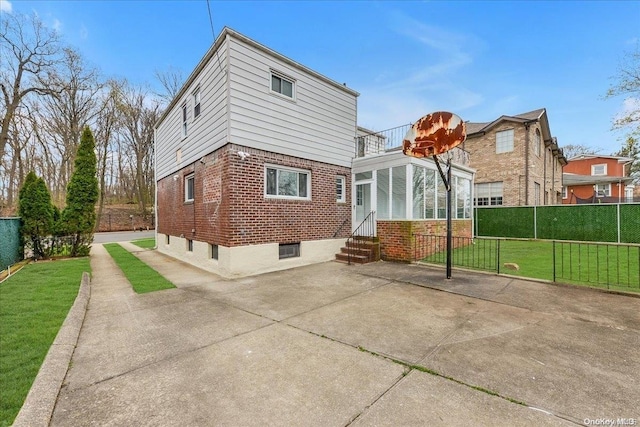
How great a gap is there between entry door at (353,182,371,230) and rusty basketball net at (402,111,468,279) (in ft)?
11.4

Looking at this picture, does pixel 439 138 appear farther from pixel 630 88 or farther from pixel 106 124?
pixel 106 124

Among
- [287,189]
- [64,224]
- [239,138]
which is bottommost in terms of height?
[64,224]

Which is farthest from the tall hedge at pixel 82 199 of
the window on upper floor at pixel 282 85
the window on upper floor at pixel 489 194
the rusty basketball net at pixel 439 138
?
the window on upper floor at pixel 489 194

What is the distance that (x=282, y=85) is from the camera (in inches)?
340

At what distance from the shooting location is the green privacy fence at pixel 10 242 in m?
8.32

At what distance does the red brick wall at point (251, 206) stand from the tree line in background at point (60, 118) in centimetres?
1215

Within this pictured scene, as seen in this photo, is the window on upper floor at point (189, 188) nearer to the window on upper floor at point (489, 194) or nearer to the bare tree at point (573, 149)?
the window on upper floor at point (489, 194)

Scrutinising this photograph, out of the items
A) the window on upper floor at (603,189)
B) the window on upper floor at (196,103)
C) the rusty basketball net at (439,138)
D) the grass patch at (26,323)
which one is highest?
the window on upper floor at (196,103)

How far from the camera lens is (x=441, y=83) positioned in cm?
1474

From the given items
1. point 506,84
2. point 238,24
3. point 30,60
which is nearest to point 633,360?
point 238,24

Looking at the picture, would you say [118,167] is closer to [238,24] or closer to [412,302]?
[238,24]

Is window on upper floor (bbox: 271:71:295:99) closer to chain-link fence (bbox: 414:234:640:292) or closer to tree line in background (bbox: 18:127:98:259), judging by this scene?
chain-link fence (bbox: 414:234:640:292)

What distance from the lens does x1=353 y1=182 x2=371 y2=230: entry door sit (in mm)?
10609

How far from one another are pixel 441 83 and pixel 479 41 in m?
3.13
